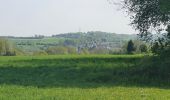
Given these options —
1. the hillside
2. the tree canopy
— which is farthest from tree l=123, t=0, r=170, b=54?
the hillside

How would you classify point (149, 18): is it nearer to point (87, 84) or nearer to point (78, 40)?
point (87, 84)

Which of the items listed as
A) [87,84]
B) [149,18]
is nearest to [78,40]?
[149,18]

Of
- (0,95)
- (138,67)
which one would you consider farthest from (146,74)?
(0,95)

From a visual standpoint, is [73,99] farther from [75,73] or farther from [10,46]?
[10,46]

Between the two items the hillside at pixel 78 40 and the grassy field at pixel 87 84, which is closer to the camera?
the grassy field at pixel 87 84

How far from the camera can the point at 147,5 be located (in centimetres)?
2909

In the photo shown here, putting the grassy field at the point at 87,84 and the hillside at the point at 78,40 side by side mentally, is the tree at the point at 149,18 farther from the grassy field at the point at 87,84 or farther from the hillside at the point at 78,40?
the hillside at the point at 78,40

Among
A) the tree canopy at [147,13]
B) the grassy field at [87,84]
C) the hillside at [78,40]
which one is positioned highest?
the tree canopy at [147,13]

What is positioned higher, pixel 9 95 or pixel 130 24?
pixel 130 24

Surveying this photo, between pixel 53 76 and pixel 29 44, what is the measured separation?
129534mm

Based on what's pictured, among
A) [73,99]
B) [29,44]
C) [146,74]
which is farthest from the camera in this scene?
[29,44]

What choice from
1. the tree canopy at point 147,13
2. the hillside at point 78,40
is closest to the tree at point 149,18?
the tree canopy at point 147,13

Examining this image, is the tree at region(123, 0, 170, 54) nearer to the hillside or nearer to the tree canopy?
the tree canopy

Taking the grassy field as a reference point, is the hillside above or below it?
below
